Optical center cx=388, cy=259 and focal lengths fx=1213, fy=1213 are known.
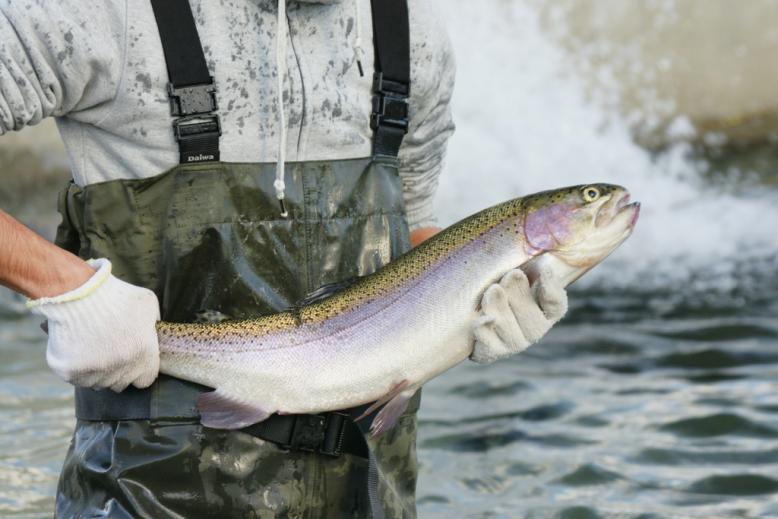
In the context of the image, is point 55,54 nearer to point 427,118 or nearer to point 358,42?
point 358,42

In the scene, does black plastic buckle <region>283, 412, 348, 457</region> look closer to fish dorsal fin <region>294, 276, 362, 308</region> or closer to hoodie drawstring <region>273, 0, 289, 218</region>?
fish dorsal fin <region>294, 276, 362, 308</region>

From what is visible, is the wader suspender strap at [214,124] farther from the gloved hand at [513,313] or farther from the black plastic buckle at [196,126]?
the gloved hand at [513,313]

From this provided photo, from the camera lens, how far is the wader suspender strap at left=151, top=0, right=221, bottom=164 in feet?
9.08

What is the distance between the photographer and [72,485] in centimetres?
291

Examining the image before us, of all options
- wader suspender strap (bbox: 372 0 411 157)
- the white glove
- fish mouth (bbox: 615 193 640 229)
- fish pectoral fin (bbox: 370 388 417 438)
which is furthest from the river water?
the white glove

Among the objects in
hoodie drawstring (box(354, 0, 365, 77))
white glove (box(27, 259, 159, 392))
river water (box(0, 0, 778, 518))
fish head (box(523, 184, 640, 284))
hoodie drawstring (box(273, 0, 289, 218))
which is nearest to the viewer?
white glove (box(27, 259, 159, 392))

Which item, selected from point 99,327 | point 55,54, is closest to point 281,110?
point 55,54

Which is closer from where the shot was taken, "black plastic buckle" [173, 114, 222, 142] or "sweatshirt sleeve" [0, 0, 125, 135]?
"sweatshirt sleeve" [0, 0, 125, 135]

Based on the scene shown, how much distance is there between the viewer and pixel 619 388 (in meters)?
6.45

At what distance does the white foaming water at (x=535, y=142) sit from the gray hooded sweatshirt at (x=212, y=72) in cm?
755

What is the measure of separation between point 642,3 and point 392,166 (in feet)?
29.7

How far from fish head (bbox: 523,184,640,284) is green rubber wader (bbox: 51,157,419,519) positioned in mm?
478

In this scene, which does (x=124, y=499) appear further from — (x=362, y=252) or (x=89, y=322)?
(x=362, y=252)

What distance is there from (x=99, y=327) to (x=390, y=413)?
27.3 inches
